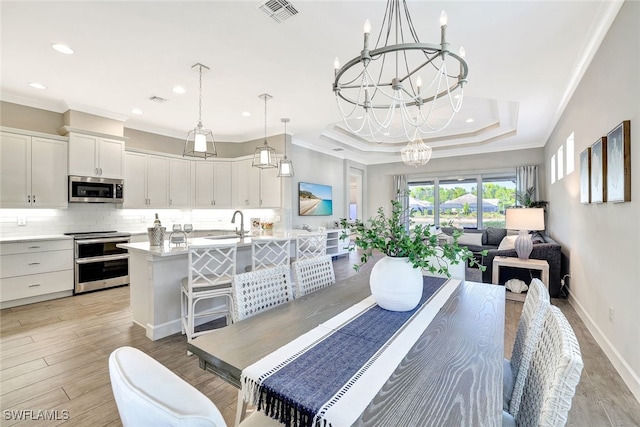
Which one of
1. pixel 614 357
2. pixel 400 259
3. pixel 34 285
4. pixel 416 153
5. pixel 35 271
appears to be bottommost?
pixel 614 357

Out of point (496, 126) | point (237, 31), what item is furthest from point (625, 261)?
point (496, 126)

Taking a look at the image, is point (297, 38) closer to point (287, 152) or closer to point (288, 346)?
point (288, 346)

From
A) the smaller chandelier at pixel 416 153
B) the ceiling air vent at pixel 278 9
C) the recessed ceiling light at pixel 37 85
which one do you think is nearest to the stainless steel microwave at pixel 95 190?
the recessed ceiling light at pixel 37 85

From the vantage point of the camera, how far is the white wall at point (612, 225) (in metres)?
1.97

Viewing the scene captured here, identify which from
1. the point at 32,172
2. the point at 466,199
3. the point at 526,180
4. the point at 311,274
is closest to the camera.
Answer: the point at 311,274

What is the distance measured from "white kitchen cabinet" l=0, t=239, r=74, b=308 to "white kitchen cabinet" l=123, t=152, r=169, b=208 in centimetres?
121

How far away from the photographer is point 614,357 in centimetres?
233

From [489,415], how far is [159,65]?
3942mm

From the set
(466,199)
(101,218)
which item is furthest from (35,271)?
(466,199)

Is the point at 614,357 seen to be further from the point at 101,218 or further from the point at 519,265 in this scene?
the point at 101,218

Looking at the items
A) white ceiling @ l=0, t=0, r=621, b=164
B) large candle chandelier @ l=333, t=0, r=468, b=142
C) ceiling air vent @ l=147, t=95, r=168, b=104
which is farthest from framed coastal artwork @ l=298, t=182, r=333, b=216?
ceiling air vent @ l=147, t=95, r=168, b=104

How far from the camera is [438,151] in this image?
25.4ft

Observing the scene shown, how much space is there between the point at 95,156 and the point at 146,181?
901mm

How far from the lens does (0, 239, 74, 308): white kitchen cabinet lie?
12.3 ft
